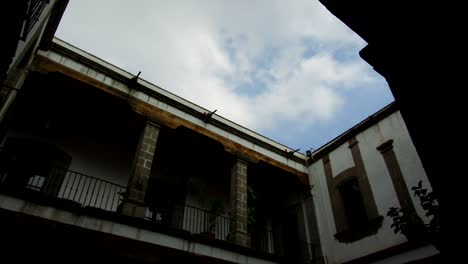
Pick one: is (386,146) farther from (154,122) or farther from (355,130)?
(154,122)

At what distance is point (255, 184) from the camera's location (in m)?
13.9

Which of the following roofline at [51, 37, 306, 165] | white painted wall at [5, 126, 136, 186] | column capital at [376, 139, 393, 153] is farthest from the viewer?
column capital at [376, 139, 393, 153]

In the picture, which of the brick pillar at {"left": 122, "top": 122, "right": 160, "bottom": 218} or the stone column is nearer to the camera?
the brick pillar at {"left": 122, "top": 122, "right": 160, "bottom": 218}

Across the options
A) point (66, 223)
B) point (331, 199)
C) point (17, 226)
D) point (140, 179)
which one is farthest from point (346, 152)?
point (17, 226)

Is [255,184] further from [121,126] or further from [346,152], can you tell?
[121,126]

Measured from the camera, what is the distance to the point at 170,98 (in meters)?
10.5

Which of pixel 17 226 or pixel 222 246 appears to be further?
pixel 222 246

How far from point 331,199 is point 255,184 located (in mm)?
3306

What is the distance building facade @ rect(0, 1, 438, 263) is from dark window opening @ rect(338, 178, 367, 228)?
0.14 ft

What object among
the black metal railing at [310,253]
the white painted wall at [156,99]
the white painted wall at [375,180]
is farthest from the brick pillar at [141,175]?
the white painted wall at [375,180]

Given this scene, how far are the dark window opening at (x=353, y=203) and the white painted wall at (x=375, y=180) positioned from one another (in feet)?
1.83

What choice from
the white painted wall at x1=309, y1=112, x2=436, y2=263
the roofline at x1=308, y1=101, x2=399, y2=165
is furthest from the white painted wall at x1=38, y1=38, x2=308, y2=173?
the white painted wall at x1=309, y1=112, x2=436, y2=263

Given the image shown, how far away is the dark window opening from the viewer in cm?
1099

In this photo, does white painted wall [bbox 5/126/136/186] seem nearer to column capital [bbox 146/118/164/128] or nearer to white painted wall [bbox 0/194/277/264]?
column capital [bbox 146/118/164/128]
